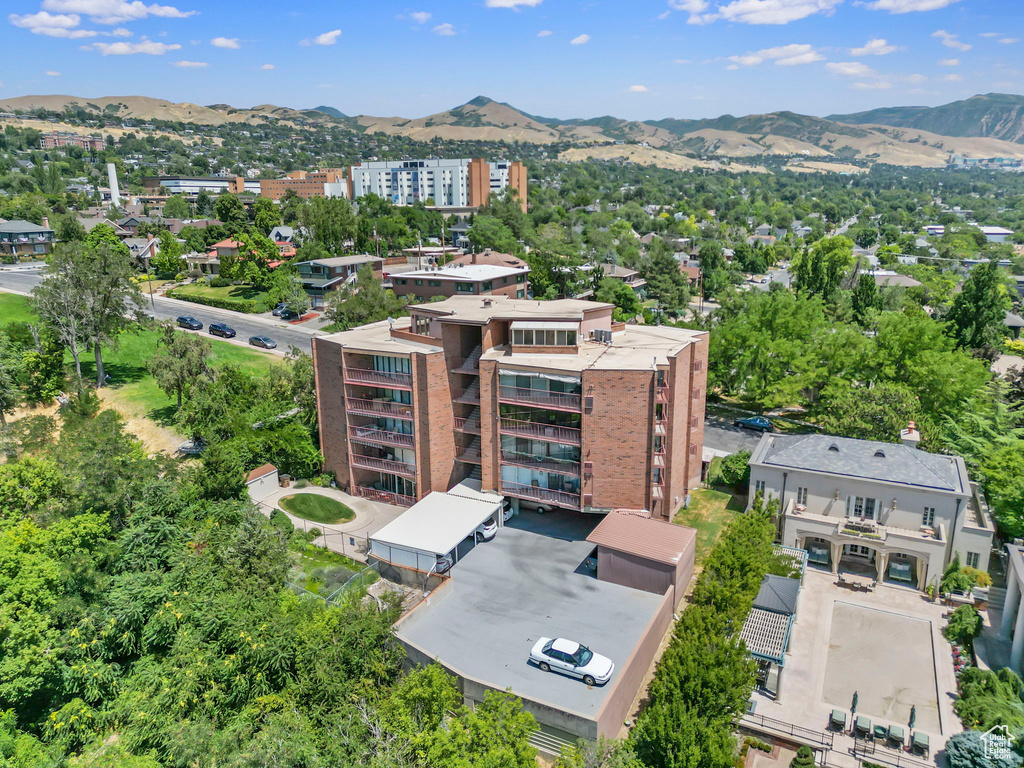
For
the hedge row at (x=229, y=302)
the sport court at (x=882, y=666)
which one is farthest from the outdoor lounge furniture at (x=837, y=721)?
the hedge row at (x=229, y=302)

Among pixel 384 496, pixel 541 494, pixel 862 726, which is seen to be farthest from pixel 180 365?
pixel 862 726

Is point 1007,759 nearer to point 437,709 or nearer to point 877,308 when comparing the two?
point 437,709

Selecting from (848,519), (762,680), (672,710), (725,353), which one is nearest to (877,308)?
(725,353)

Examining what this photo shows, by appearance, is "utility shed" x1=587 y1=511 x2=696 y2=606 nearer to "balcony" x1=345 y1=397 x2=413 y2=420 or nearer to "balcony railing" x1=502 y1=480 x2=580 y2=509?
"balcony railing" x1=502 y1=480 x2=580 y2=509

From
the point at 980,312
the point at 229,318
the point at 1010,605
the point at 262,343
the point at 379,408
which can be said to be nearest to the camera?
the point at 1010,605

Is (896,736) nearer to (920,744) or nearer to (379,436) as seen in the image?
(920,744)

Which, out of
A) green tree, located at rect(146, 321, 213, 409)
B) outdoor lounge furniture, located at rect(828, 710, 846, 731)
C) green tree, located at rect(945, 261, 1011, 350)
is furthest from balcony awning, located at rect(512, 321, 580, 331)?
green tree, located at rect(945, 261, 1011, 350)

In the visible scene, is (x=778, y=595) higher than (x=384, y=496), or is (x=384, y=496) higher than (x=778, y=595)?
(x=778, y=595)
